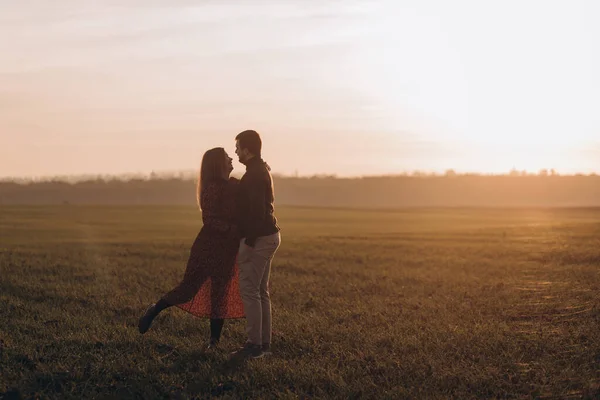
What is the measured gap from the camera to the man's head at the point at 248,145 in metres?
9.36

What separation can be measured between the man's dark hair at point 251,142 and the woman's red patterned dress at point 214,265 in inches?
26.4

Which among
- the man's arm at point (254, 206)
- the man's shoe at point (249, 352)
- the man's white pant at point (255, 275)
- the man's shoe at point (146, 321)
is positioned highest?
the man's arm at point (254, 206)

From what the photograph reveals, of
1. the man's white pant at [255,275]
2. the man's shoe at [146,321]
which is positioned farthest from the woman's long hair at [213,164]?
the man's shoe at [146,321]

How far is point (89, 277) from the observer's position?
18234 millimetres

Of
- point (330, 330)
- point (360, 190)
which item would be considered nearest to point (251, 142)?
point (330, 330)

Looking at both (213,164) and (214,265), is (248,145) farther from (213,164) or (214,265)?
(214,265)

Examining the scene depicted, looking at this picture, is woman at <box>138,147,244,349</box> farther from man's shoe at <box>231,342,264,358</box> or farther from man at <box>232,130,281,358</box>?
man's shoe at <box>231,342,264,358</box>

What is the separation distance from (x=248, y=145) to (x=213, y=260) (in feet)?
5.98

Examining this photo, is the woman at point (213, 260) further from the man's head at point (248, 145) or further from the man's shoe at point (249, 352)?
the man's shoe at point (249, 352)

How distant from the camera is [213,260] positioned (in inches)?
401

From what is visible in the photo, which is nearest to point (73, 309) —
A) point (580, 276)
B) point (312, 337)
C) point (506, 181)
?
point (312, 337)

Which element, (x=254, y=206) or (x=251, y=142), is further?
(x=251, y=142)

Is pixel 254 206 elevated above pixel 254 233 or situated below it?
above

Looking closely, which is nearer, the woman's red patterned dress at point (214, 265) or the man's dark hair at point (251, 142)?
the man's dark hair at point (251, 142)
